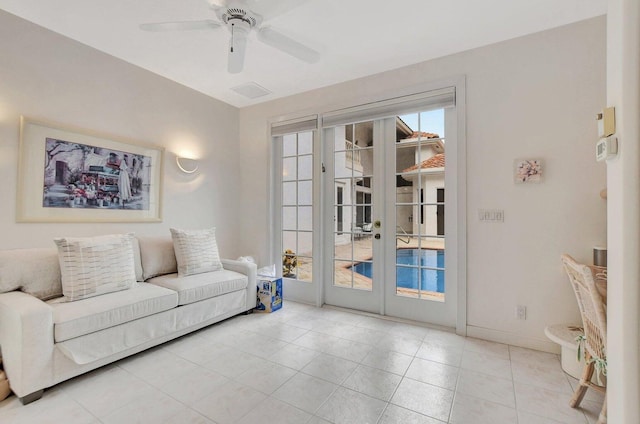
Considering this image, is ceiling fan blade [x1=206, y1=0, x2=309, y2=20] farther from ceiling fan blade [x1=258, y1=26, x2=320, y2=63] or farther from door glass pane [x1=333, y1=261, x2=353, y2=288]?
door glass pane [x1=333, y1=261, x2=353, y2=288]

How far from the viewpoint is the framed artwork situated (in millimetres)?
2391

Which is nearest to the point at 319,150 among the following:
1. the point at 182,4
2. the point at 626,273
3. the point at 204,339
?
the point at 182,4

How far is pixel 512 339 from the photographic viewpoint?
2.49 metres

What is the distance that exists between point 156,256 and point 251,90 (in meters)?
2.21

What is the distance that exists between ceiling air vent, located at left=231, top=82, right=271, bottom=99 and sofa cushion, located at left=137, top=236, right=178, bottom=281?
197 centimetres

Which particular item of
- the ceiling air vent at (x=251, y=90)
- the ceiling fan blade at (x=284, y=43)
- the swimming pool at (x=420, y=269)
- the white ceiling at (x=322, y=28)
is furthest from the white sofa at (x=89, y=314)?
the ceiling fan blade at (x=284, y=43)

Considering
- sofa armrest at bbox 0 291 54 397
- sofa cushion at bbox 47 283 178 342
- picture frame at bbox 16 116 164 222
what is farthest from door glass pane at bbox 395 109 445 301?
sofa armrest at bbox 0 291 54 397

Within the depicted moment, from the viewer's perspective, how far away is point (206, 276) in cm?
293

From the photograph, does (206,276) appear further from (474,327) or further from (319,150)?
(474,327)

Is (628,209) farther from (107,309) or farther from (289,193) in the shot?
(289,193)

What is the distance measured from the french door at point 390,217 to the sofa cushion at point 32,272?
2484 millimetres

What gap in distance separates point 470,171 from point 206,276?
2751 mm

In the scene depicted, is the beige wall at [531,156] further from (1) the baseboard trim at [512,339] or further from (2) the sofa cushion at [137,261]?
(2) the sofa cushion at [137,261]

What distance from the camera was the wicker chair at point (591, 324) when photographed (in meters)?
1.38
